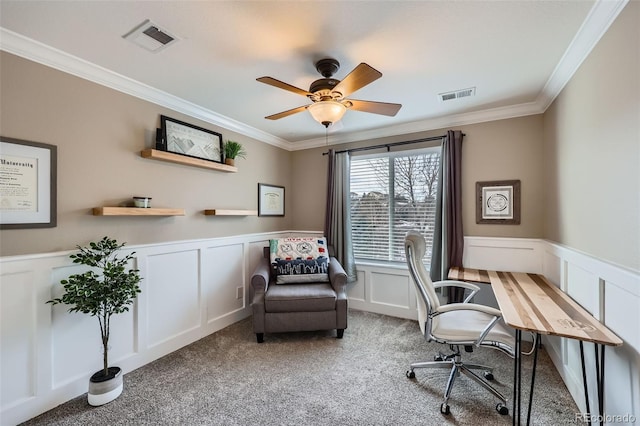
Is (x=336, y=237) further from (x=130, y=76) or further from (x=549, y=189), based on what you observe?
(x=130, y=76)

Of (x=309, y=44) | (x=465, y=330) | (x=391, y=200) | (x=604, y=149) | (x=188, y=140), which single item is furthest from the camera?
(x=391, y=200)

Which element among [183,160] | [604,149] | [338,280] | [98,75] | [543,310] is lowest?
[338,280]

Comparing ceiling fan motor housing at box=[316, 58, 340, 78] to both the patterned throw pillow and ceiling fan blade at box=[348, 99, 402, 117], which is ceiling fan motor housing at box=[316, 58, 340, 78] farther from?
the patterned throw pillow

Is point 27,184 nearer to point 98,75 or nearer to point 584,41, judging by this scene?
point 98,75

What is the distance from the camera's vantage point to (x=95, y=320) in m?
2.17

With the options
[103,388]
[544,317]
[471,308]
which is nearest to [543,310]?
[544,317]

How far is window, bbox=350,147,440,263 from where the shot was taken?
3504 mm

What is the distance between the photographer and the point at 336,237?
12.6ft

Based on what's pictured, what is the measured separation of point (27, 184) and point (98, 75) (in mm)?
963

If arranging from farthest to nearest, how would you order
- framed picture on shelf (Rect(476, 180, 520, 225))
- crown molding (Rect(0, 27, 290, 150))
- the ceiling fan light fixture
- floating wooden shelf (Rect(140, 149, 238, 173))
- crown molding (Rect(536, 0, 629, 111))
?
framed picture on shelf (Rect(476, 180, 520, 225))
floating wooden shelf (Rect(140, 149, 238, 173))
the ceiling fan light fixture
crown molding (Rect(0, 27, 290, 150))
crown molding (Rect(536, 0, 629, 111))

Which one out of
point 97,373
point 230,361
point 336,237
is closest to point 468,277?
point 336,237

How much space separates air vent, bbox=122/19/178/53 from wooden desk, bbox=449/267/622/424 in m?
2.67

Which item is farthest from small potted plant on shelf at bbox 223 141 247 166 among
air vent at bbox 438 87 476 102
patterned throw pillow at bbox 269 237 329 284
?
air vent at bbox 438 87 476 102

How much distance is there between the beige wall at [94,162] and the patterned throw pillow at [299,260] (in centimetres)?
83
